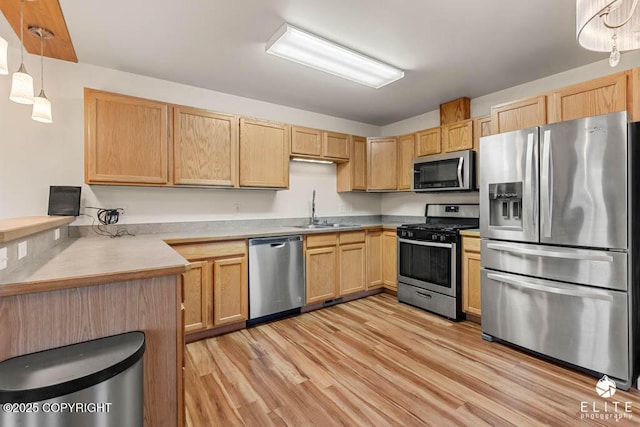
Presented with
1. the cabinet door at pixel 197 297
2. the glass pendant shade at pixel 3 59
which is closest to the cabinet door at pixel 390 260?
the cabinet door at pixel 197 297

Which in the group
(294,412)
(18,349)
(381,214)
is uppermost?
(381,214)

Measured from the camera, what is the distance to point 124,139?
2627 millimetres

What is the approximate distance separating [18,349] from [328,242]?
2.76 m

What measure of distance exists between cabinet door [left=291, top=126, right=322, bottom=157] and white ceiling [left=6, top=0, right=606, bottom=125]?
1.61ft

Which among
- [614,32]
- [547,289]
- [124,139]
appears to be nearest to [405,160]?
[547,289]

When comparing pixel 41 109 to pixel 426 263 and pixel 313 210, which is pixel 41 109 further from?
pixel 426 263

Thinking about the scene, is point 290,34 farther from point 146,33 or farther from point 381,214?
point 381,214

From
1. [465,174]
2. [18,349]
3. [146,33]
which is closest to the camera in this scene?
[18,349]

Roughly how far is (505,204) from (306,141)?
228cm

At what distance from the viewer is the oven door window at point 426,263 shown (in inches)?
126

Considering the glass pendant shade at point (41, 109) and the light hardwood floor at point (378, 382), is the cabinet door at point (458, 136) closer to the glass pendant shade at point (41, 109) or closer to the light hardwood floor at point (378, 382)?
the light hardwood floor at point (378, 382)

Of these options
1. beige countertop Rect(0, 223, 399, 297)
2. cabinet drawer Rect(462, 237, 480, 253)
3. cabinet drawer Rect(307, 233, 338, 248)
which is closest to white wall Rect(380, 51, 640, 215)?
cabinet drawer Rect(462, 237, 480, 253)

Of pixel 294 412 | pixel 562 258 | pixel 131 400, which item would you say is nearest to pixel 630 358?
pixel 562 258

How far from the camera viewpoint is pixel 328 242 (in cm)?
A: 357
